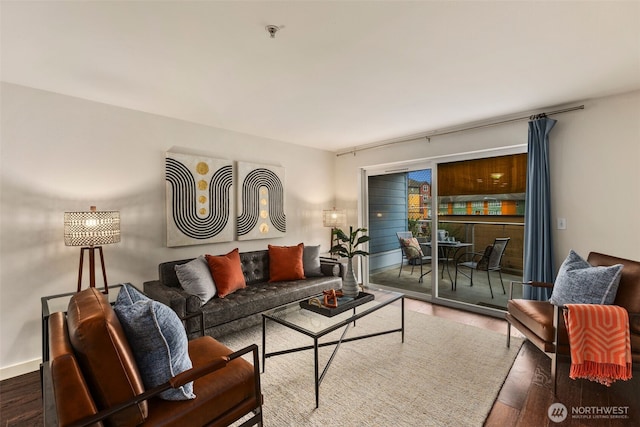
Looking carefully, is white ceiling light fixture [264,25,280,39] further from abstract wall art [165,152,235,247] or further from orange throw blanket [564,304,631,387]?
orange throw blanket [564,304,631,387]

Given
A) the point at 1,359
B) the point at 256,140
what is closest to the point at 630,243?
the point at 256,140

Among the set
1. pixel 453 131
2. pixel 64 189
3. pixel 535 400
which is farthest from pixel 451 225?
pixel 64 189

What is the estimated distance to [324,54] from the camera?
2.11 m

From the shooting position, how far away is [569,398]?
2.08 metres

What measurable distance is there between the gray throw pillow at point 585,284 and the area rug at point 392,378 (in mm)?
732

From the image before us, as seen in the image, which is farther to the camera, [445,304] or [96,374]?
[445,304]

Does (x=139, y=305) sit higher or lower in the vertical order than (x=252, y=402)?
higher

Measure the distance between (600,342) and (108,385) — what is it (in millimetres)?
2853

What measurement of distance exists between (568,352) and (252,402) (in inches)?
87.2

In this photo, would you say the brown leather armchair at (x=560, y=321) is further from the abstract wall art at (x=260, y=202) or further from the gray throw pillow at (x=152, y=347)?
the abstract wall art at (x=260, y=202)

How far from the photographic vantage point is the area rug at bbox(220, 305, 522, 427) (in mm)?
1926

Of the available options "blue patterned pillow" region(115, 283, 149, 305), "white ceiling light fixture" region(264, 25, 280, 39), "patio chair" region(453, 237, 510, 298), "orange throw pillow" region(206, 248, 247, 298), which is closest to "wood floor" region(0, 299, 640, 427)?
"blue patterned pillow" region(115, 283, 149, 305)

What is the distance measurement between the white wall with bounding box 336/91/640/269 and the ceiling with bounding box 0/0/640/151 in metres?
0.22

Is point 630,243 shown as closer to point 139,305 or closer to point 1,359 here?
point 139,305
